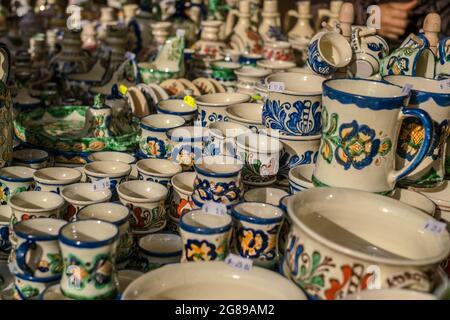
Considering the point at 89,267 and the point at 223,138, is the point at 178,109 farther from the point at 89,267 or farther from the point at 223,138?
the point at 89,267

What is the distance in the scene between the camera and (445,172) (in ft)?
→ 5.75

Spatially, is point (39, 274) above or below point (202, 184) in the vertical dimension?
below

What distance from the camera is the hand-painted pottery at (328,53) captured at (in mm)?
1719

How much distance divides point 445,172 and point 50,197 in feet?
3.82

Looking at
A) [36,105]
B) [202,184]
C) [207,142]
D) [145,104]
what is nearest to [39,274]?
[202,184]

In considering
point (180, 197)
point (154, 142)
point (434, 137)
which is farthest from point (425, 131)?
point (154, 142)

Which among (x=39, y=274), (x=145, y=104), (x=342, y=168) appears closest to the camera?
(x=39, y=274)

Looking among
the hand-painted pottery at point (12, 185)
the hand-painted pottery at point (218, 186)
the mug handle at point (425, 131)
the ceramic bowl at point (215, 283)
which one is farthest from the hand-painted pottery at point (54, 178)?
the mug handle at point (425, 131)

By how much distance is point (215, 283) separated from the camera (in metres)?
1.18

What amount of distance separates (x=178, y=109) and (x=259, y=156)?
Answer: 67 cm

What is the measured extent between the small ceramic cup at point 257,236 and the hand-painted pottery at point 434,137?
399mm

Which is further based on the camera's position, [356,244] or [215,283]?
[356,244]

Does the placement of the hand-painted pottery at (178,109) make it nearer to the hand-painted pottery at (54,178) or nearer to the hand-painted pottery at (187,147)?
the hand-painted pottery at (187,147)
